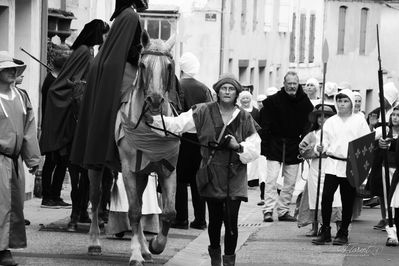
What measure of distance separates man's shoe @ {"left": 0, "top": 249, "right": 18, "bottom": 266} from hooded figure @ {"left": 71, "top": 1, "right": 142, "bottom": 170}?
1244 millimetres

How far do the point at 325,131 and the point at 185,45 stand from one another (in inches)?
687

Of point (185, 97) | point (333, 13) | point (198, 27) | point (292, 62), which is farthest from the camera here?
point (333, 13)

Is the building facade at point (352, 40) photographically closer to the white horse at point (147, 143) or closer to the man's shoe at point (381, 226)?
the man's shoe at point (381, 226)

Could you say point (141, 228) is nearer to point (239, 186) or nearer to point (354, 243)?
point (239, 186)

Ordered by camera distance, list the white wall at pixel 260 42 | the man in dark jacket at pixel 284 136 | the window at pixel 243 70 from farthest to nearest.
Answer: the window at pixel 243 70, the white wall at pixel 260 42, the man in dark jacket at pixel 284 136

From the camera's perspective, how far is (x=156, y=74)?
11828mm

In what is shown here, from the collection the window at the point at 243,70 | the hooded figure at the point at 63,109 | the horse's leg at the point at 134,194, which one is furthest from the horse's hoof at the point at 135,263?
the window at the point at 243,70

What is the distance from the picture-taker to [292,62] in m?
44.9

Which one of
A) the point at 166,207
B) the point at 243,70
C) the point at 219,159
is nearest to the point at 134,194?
the point at 166,207

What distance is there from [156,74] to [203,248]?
289 centimetres

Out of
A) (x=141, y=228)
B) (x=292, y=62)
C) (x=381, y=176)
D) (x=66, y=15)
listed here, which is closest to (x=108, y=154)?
(x=141, y=228)

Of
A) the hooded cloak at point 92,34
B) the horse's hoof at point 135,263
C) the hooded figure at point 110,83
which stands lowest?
the horse's hoof at point 135,263

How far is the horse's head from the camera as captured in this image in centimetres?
1174

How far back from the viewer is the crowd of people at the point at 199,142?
38.7 ft
